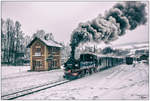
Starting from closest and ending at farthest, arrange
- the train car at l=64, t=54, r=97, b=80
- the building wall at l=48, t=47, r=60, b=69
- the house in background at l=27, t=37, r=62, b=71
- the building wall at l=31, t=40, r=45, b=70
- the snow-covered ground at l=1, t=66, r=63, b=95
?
the snow-covered ground at l=1, t=66, r=63, b=95, the train car at l=64, t=54, r=97, b=80, the house in background at l=27, t=37, r=62, b=71, the building wall at l=31, t=40, r=45, b=70, the building wall at l=48, t=47, r=60, b=69

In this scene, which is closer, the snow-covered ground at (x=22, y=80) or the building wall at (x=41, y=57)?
the snow-covered ground at (x=22, y=80)

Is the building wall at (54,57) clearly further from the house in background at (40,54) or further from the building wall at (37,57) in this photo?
the building wall at (37,57)

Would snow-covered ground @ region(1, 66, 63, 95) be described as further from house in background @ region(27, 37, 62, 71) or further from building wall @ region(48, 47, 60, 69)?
building wall @ region(48, 47, 60, 69)

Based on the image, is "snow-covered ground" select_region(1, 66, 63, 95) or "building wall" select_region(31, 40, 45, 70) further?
"building wall" select_region(31, 40, 45, 70)

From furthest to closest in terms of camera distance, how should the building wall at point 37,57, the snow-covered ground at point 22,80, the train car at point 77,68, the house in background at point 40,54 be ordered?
the building wall at point 37,57 → the house in background at point 40,54 → the train car at point 77,68 → the snow-covered ground at point 22,80

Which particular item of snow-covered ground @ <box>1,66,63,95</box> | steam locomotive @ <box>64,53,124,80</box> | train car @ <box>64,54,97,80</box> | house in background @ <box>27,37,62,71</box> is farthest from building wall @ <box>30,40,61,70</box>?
train car @ <box>64,54,97,80</box>

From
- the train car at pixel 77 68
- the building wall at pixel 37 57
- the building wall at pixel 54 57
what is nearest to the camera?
the train car at pixel 77 68

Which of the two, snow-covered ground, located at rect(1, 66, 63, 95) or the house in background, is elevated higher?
the house in background

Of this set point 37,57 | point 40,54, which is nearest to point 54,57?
point 40,54

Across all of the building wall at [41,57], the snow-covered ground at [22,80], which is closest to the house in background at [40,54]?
the building wall at [41,57]

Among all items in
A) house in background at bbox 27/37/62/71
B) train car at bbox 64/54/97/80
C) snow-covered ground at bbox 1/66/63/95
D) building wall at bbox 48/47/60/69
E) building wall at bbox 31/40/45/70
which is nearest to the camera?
snow-covered ground at bbox 1/66/63/95

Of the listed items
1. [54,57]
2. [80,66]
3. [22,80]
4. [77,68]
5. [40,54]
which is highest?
[40,54]

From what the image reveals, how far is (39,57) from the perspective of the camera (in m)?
29.6

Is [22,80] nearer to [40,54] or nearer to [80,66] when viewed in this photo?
[80,66]
